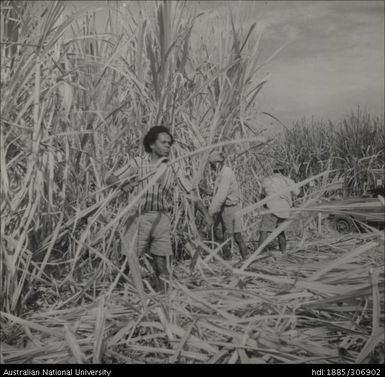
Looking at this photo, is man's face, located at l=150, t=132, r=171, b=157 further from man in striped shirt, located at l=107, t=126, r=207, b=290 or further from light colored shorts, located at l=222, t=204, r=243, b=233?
light colored shorts, located at l=222, t=204, r=243, b=233

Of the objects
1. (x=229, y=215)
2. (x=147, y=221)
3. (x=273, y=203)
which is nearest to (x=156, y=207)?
(x=147, y=221)

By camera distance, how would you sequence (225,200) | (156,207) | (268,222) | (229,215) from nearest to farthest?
(156,207), (225,200), (229,215), (268,222)

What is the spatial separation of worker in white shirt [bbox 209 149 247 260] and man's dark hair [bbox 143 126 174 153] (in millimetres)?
761

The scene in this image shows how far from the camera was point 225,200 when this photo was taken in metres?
3.63

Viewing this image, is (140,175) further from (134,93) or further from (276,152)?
(276,152)

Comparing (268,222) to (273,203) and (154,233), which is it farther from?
(154,233)

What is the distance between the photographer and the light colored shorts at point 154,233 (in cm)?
261

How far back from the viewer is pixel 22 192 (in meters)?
1.97

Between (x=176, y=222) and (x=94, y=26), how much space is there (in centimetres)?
146

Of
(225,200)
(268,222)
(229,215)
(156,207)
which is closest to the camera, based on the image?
(156,207)

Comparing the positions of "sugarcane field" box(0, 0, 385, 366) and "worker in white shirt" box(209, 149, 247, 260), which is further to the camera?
"worker in white shirt" box(209, 149, 247, 260)

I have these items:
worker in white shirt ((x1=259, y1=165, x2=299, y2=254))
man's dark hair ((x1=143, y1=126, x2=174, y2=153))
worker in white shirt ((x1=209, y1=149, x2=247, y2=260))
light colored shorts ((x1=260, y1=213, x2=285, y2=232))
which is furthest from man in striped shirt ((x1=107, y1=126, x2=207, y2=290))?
light colored shorts ((x1=260, y1=213, x2=285, y2=232))

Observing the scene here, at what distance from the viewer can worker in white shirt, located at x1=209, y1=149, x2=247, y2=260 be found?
11.0 ft

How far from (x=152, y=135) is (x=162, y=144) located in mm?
110
